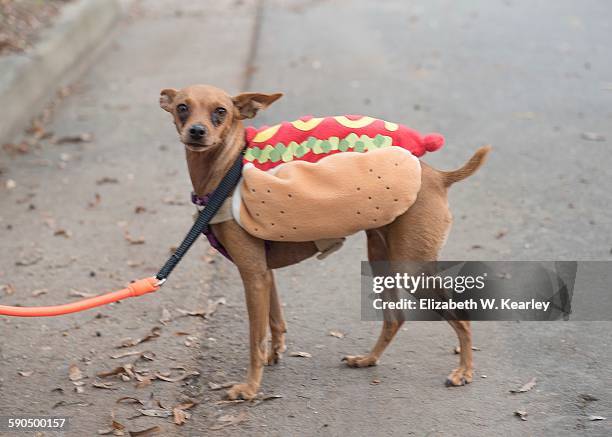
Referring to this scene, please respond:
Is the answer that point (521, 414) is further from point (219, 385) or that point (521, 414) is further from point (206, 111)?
point (206, 111)

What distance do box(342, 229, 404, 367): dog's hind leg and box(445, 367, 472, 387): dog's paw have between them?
38 centimetres

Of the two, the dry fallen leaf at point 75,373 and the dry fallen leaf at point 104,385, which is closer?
the dry fallen leaf at point 104,385

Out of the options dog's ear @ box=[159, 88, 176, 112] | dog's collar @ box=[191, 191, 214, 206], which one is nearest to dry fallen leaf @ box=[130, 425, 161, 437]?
dog's collar @ box=[191, 191, 214, 206]

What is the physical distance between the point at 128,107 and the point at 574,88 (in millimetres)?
4704

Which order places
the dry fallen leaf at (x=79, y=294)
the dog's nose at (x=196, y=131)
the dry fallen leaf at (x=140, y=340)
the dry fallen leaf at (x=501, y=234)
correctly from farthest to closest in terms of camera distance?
1. the dry fallen leaf at (x=501, y=234)
2. the dry fallen leaf at (x=79, y=294)
3. the dry fallen leaf at (x=140, y=340)
4. the dog's nose at (x=196, y=131)

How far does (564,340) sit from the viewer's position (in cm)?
506

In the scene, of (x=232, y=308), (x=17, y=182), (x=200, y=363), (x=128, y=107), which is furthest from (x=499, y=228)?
(x=128, y=107)

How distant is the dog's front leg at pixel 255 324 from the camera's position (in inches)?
177

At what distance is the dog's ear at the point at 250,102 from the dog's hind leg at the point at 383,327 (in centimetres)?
→ 88

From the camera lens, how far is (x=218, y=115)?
4340mm

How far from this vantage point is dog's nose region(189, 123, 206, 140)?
421cm

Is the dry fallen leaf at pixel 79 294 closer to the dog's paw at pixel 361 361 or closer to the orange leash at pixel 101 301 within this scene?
the orange leash at pixel 101 301

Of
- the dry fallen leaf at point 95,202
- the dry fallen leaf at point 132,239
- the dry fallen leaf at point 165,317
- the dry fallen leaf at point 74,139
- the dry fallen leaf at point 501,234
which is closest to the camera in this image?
the dry fallen leaf at point 165,317

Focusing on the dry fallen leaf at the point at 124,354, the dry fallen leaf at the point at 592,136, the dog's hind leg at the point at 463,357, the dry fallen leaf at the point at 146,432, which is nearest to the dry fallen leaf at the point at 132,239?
the dry fallen leaf at the point at 124,354
